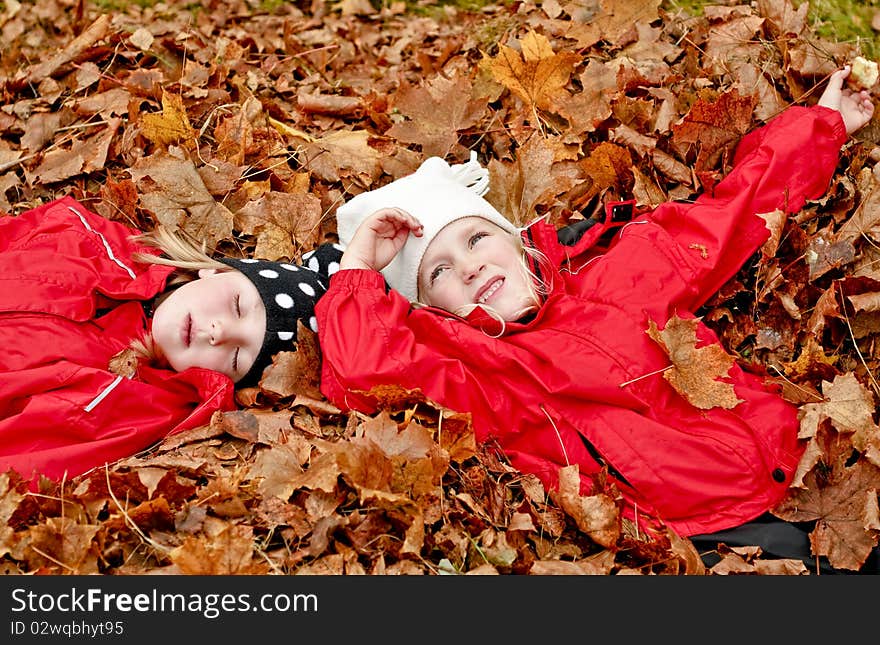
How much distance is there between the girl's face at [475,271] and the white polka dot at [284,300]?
1.96ft

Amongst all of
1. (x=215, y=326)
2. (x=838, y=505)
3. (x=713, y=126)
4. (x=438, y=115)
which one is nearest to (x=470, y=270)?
(x=215, y=326)

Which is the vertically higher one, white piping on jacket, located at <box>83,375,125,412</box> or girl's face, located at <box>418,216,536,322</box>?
girl's face, located at <box>418,216,536,322</box>

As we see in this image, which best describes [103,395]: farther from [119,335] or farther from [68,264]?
[68,264]

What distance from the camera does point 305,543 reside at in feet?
8.22

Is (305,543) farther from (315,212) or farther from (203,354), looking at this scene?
(315,212)

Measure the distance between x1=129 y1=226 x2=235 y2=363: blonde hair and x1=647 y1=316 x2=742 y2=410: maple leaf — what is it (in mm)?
1860

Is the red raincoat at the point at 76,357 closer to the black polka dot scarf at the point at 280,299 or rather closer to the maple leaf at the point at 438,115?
the black polka dot scarf at the point at 280,299

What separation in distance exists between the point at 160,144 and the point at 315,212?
3.10 ft

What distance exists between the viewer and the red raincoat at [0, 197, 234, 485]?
3.05 metres

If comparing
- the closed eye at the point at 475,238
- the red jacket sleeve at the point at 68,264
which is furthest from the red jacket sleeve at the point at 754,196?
the red jacket sleeve at the point at 68,264

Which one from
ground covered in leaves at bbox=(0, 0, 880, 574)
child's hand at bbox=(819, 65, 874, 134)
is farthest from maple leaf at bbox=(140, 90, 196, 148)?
child's hand at bbox=(819, 65, 874, 134)

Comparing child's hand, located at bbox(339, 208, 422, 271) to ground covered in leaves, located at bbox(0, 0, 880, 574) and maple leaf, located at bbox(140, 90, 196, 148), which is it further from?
maple leaf, located at bbox(140, 90, 196, 148)

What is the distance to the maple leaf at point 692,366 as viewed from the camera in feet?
9.95
